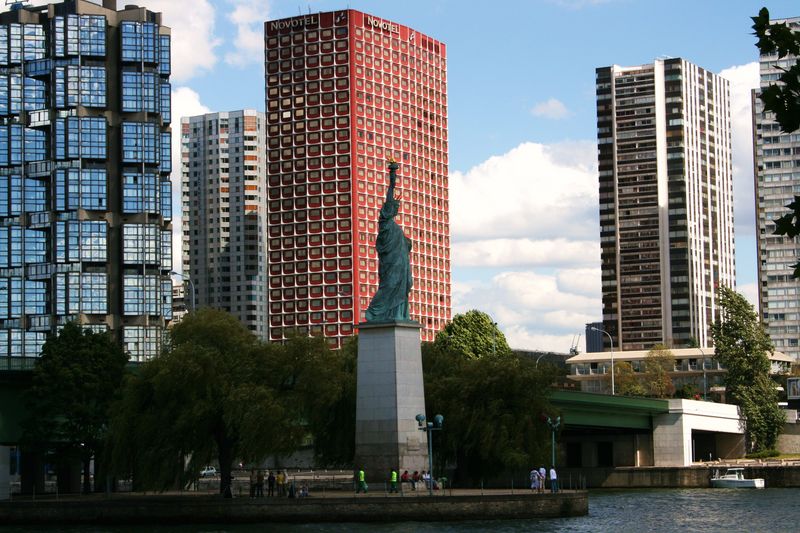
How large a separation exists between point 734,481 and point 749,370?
2898cm

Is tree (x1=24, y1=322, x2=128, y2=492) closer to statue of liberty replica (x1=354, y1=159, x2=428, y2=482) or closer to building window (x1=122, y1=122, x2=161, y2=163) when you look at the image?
statue of liberty replica (x1=354, y1=159, x2=428, y2=482)

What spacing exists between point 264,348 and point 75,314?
86.6 m

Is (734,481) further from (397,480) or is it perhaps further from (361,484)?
(361,484)

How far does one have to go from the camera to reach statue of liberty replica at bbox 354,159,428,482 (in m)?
81.8

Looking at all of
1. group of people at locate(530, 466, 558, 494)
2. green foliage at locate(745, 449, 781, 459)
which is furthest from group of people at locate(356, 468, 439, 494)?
green foliage at locate(745, 449, 781, 459)

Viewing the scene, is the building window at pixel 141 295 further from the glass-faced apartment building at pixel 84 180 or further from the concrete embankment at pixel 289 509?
the concrete embankment at pixel 289 509

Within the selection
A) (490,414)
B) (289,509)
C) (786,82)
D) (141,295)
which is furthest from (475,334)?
(786,82)

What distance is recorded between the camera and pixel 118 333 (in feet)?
559

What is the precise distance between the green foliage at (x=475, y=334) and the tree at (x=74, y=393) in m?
78.9

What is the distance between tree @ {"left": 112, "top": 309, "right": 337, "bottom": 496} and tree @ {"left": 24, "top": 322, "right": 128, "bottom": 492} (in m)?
13.6

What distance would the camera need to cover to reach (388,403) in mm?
81938

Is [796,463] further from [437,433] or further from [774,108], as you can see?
[774,108]

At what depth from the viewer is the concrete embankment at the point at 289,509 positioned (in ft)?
248

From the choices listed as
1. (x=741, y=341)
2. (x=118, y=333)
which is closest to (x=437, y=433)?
(x=741, y=341)
